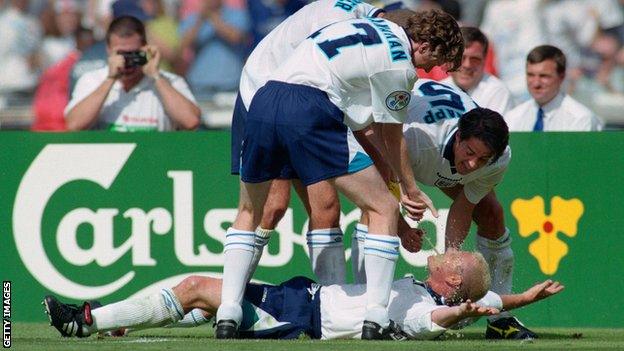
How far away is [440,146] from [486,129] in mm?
528

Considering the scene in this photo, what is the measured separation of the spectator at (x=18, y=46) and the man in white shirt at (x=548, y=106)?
6835mm

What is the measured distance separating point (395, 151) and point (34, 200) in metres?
3.87

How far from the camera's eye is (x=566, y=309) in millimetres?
10422

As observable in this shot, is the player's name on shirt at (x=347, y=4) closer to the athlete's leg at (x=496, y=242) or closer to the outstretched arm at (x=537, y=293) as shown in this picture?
the athlete's leg at (x=496, y=242)

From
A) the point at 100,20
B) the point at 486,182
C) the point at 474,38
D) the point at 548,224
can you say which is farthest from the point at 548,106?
the point at 100,20

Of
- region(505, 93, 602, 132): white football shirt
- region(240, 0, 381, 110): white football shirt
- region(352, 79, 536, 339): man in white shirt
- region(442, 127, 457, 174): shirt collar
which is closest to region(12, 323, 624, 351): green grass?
region(352, 79, 536, 339): man in white shirt

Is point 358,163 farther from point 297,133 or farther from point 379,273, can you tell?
point 379,273

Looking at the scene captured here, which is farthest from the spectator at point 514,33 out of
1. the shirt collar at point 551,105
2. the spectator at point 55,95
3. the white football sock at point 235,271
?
the white football sock at point 235,271

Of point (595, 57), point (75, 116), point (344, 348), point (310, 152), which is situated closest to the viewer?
point (344, 348)

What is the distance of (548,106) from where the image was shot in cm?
1151

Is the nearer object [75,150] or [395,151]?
[395,151]

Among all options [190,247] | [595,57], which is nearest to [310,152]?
[190,247]

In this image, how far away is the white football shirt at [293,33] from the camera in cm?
910

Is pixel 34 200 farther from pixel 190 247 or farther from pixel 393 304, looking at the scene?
pixel 393 304
